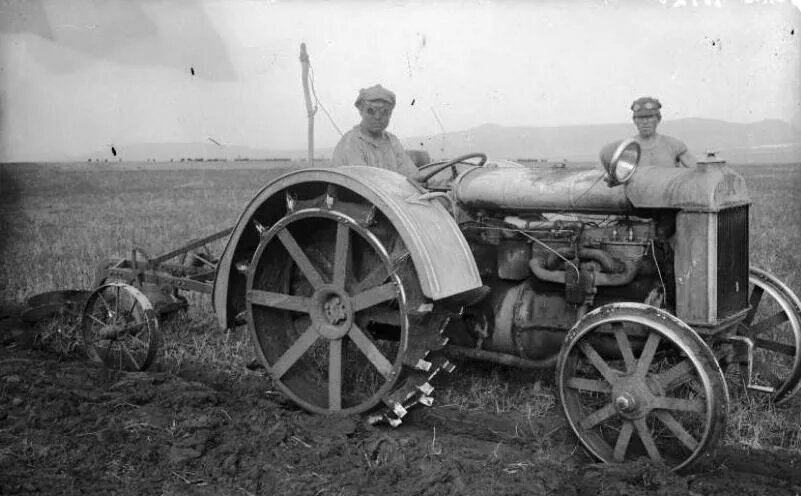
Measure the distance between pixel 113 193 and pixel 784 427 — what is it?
1995 centimetres

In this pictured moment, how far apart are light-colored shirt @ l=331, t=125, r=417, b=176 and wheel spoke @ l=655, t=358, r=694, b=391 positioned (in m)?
2.62

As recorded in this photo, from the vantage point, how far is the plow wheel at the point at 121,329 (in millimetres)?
5602

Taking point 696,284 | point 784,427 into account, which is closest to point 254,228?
point 696,284

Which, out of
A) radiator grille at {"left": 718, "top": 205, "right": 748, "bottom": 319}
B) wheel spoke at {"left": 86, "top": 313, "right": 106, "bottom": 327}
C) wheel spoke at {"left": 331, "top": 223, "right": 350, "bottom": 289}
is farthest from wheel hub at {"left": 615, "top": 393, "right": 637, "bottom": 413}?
wheel spoke at {"left": 86, "top": 313, "right": 106, "bottom": 327}

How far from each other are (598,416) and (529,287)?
97cm

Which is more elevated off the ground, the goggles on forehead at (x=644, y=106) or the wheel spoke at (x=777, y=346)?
the goggles on forehead at (x=644, y=106)

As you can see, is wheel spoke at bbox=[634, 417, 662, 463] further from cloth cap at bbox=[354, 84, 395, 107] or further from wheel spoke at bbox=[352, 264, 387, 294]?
cloth cap at bbox=[354, 84, 395, 107]

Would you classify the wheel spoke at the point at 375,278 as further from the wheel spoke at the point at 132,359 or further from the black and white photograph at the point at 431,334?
the wheel spoke at the point at 132,359

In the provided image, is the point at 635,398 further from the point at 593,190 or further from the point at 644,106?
the point at 644,106

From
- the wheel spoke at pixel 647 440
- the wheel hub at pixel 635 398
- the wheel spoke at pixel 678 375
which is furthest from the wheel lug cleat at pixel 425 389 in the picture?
the wheel spoke at pixel 678 375

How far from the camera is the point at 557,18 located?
18.1 ft

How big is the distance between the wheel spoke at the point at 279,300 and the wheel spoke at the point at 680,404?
211 centimetres

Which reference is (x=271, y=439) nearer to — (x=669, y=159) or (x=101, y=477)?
(x=101, y=477)

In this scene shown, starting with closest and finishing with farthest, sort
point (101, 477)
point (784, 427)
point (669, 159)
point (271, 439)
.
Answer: point (101, 477) < point (271, 439) < point (784, 427) < point (669, 159)
